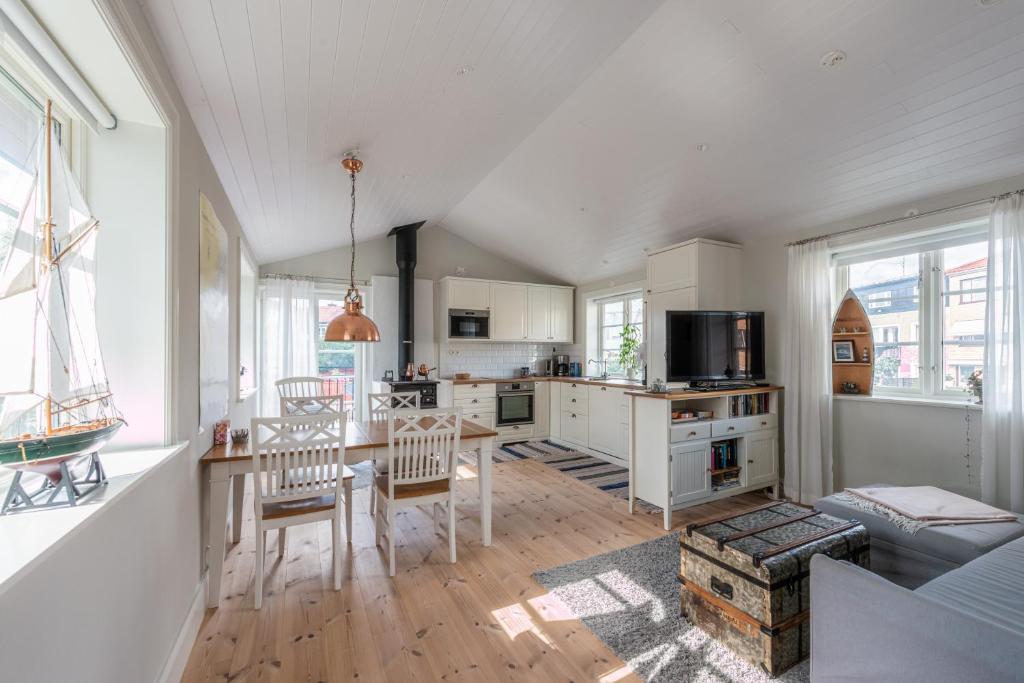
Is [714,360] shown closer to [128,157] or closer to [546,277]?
[546,277]

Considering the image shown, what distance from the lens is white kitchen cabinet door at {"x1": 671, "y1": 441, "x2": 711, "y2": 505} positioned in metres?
3.26

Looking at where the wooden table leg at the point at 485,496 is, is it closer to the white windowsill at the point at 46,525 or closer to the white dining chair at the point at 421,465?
the white dining chair at the point at 421,465

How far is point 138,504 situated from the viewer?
4.52 feet

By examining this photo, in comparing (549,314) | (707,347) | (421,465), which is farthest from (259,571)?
(549,314)

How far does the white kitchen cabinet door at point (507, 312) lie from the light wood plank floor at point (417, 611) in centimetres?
303

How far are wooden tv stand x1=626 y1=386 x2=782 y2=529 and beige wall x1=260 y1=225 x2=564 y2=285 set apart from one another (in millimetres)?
3568

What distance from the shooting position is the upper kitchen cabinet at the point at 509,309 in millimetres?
5789

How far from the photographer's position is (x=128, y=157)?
1.63 meters

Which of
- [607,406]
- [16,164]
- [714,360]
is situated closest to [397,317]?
[607,406]

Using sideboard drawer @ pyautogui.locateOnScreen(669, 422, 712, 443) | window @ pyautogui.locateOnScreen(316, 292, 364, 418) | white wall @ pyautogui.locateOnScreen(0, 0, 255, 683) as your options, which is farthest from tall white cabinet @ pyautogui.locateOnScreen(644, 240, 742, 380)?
window @ pyautogui.locateOnScreen(316, 292, 364, 418)

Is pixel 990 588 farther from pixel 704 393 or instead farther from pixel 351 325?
pixel 351 325

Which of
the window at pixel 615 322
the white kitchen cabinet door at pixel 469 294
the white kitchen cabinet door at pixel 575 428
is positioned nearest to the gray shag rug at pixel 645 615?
the white kitchen cabinet door at pixel 575 428

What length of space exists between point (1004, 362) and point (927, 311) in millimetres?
647

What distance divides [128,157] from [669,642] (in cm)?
306
